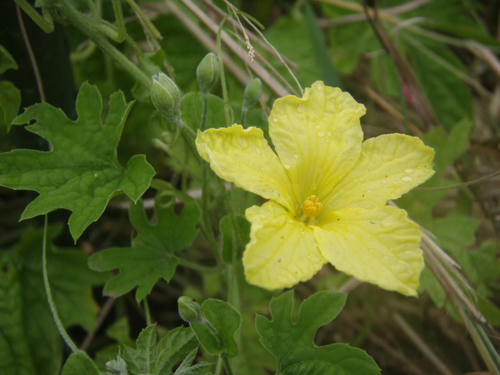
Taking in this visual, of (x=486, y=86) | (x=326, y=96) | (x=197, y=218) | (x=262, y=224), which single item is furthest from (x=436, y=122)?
(x=262, y=224)

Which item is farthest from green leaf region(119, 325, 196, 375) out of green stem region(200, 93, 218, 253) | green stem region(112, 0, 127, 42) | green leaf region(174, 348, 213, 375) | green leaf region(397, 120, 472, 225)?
green leaf region(397, 120, 472, 225)

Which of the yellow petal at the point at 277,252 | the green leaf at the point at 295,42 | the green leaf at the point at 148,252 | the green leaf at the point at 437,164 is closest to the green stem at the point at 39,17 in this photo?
the green leaf at the point at 148,252

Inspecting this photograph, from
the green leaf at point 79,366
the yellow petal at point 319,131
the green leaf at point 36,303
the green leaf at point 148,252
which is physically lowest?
the green leaf at point 36,303

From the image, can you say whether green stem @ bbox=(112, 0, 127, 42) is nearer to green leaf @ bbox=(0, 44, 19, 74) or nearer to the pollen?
green leaf @ bbox=(0, 44, 19, 74)

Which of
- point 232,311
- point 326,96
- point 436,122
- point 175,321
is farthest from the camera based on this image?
point 436,122

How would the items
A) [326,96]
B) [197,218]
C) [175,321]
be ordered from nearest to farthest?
[326,96]
[197,218]
[175,321]

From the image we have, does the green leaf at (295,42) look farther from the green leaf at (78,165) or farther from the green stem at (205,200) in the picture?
the green leaf at (78,165)

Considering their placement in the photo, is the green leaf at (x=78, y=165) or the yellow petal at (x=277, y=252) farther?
the green leaf at (x=78, y=165)

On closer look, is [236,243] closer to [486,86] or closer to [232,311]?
[232,311]
